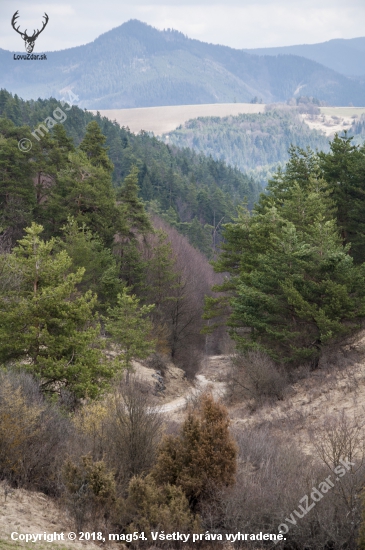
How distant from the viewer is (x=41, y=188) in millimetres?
43219

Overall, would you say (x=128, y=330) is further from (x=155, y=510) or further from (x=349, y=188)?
(x=155, y=510)

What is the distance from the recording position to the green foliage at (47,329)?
1775 centimetres

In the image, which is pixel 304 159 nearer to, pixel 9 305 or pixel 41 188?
pixel 41 188

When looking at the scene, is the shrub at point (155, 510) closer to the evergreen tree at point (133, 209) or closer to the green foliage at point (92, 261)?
the green foliage at point (92, 261)

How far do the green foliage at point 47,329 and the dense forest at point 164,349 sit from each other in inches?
2.3

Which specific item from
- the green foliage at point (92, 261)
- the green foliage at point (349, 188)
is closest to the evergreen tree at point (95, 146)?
the green foliage at point (92, 261)

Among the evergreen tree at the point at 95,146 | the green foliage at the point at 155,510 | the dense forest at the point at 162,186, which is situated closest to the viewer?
the green foliage at the point at 155,510

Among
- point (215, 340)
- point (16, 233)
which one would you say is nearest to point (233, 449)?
point (16, 233)

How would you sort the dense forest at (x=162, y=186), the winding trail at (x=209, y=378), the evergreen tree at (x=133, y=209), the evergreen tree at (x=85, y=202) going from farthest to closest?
the dense forest at (x=162, y=186)
the evergreen tree at (x=133, y=209)
the evergreen tree at (x=85, y=202)
the winding trail at (x=209, y=378)

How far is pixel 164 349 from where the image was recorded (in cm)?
4075

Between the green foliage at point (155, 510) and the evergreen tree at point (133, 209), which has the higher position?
the evergreen tree at point (133, 209)

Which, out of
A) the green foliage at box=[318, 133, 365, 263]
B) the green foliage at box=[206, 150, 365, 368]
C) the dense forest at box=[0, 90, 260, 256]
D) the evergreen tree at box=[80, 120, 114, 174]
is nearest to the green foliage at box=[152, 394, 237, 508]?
the green foliage at box=[206, 150, 365, 368]

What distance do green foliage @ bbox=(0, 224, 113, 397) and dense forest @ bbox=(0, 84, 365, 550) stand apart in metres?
0.06

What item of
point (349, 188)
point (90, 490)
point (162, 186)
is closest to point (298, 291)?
point (349, 188)
